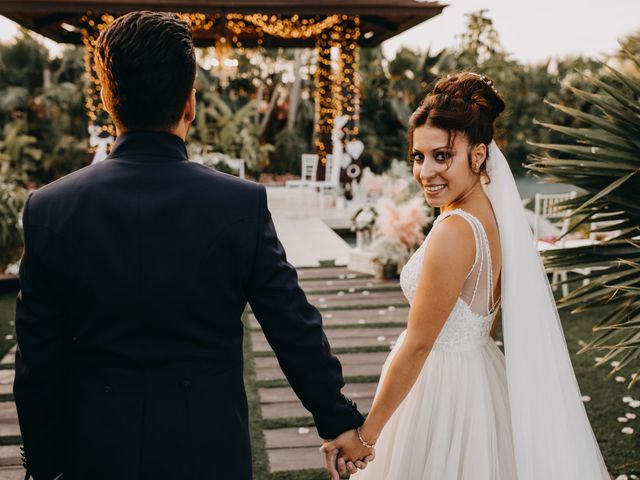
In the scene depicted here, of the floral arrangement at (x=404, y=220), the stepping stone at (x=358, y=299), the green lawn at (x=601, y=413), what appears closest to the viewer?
the green lawn at (x=601, y=413)

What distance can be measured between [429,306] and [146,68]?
0.97m

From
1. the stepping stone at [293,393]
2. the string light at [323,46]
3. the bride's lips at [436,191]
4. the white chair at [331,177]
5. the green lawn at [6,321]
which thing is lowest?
the green lawn at [6,321]

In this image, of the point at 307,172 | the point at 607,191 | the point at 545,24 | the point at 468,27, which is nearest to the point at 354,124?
the point at 307,172

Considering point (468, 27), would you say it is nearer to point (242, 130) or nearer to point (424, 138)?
point (242, 130)

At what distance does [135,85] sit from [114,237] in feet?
1.11

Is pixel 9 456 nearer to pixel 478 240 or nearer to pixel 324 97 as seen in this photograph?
pixel 478 240

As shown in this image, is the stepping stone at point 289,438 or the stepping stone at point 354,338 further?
the stepping stone at point 354,338

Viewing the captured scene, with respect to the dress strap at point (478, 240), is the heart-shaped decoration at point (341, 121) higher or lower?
higher

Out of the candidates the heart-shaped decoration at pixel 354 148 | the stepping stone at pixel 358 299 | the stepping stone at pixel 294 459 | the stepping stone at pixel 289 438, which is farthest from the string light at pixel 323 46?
the stepping stone at pixel 294 459

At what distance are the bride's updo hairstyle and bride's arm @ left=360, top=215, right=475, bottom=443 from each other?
27 centimetres

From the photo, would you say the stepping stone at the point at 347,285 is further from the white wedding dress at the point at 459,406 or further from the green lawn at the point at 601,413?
the white wedding dress at the point at 459,406

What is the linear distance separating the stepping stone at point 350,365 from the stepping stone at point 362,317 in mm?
744

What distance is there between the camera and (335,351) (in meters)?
4.68

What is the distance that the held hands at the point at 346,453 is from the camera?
6.02 ft
